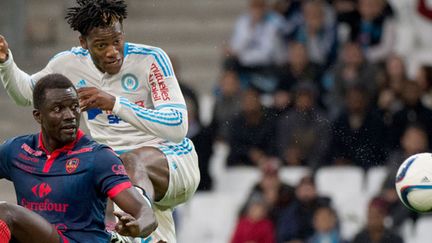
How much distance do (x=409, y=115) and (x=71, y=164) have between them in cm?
618

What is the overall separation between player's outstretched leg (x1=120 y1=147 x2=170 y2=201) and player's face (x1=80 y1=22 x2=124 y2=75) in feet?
1.87

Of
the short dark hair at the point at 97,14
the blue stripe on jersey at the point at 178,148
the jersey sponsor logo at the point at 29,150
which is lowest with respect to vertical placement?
the blue stripe on jersey at the point at 178,148

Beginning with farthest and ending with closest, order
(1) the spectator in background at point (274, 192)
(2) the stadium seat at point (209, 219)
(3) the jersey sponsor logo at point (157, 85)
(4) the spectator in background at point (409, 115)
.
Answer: (2) the stadium seat at point (209, 219)
(4) the spectator in background at point (409, 115)
(1) the spectator in background at point (274, 192)
(3) the jersey sponsor logo at point (157, 85)

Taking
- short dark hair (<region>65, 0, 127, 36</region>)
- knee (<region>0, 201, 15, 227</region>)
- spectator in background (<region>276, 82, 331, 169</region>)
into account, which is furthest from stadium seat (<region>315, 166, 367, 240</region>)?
knee (<region>0, 201, 15, 227</region>)

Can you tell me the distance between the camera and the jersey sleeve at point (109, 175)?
6590 millimetres

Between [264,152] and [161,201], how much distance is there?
474 cm

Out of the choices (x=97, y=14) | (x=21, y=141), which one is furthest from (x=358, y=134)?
(x=21, y=141)

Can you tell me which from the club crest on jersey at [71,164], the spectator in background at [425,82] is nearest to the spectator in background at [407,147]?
the spectator in background at [425,82]

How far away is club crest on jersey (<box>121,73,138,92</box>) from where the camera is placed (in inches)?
308

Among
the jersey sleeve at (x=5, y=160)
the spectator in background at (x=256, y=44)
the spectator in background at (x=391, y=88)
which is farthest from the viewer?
the spectator in background at (x=256, y=44)

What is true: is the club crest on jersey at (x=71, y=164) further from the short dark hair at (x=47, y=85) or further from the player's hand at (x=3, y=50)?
the player's hand at (x=3, y=50)

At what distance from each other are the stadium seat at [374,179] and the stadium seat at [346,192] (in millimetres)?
68

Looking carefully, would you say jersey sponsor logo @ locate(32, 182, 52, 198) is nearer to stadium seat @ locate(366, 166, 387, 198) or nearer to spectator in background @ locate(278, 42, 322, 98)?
stadium seat @ locate(366, 166, 387, 198)

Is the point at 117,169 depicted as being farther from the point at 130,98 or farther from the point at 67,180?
the point at 130,98
